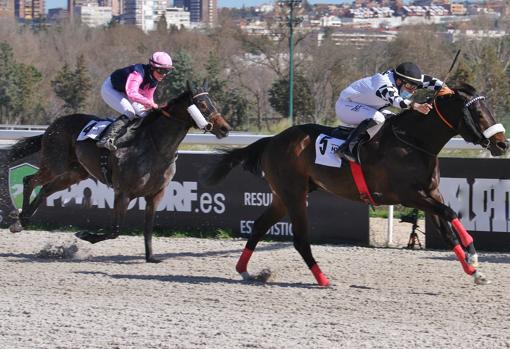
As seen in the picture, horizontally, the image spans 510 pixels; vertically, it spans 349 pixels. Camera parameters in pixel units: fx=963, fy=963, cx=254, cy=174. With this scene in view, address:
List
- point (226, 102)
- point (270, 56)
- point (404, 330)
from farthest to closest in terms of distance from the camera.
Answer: point (270, 56)
point (226, 102)
point (404, 330)

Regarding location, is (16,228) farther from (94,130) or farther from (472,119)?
(472,119)

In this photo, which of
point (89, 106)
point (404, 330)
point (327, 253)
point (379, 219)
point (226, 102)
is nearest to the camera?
point (404, 330)

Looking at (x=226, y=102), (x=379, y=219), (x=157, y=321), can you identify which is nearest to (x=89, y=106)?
(x=226, y=102)

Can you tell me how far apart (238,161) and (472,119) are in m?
2.28

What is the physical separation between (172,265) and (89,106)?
1158 inches

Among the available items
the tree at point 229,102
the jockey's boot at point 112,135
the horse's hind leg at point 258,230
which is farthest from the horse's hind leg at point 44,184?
the tree at point 229,102

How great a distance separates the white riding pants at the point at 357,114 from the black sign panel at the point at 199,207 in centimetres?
261

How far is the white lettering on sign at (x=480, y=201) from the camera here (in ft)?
34.1

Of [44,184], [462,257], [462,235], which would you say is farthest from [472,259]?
[44,184]

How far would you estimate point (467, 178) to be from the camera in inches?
413

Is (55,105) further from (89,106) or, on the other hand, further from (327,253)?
(327,253)

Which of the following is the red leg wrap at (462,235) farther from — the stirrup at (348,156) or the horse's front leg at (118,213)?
the horse's front leg at (118,213)

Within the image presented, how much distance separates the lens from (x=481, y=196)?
1047 cm


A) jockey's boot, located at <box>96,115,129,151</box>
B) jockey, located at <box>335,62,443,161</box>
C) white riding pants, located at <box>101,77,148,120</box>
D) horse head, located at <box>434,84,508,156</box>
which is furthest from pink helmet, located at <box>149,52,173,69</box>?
horse head, located at <box>434,84,508,156</box>
